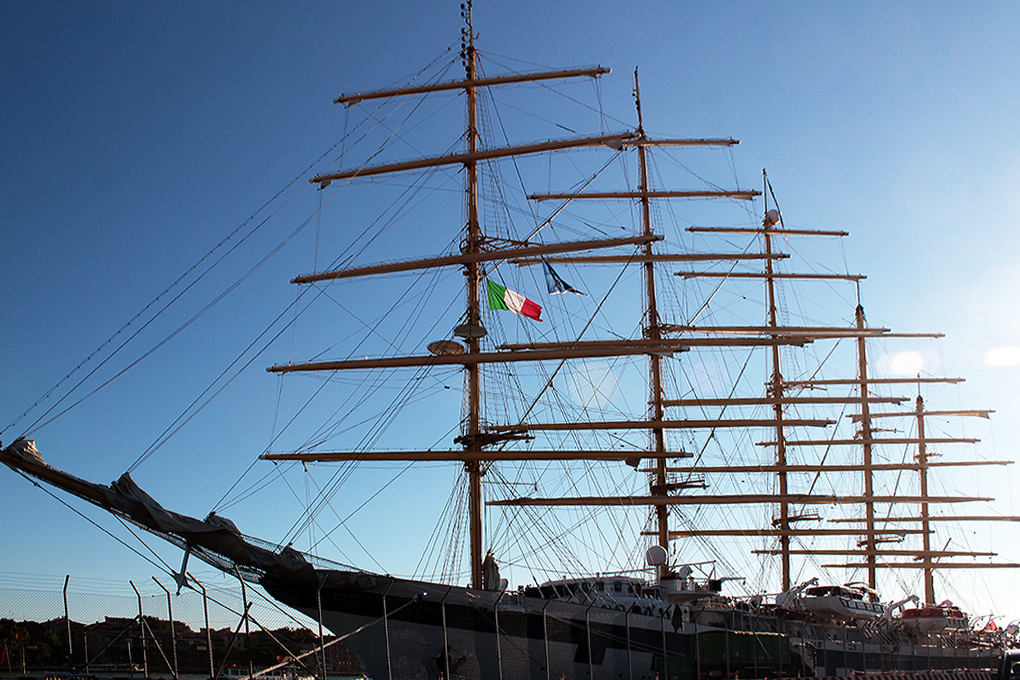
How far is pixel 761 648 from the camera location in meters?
36.3

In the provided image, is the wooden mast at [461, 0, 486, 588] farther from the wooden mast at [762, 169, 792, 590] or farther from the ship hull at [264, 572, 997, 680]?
the wooden mast at [762, 169, 792, 590]

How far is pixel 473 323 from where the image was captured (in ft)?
143

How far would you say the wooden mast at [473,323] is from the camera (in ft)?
129

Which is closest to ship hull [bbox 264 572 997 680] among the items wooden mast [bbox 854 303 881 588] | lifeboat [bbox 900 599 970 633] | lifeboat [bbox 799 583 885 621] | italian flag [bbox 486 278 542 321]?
lifeboat [bbox 799 583 885 621]

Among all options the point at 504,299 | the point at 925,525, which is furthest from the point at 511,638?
the point at 925,525

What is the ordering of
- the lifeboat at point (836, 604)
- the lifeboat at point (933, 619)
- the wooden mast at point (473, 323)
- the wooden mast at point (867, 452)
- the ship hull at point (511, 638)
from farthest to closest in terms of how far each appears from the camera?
the wooden mast at point (867, 452) < the lifeboat at point (933, 619) < the lifeboat at point (836, 604) < the wooden mast at point (473, 323) < the ship hull at point (511, 638)

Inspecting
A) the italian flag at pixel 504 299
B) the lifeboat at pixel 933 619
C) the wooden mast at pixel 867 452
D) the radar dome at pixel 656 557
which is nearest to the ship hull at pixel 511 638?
the radar dome at pixel 656 557

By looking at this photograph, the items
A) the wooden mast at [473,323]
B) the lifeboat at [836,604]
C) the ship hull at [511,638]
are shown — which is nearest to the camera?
the ship hull at [511,638]

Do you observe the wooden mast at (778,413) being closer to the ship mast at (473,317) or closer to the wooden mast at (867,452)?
the wooden mast at (867,452)

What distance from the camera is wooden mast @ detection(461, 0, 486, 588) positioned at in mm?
39250

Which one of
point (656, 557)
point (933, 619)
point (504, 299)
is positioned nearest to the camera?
point (656, 557)

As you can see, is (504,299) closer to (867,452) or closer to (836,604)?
(836,604)

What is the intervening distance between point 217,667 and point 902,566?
59.0 meters

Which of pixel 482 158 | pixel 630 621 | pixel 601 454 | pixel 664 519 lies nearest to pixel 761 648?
pixel 630 621
